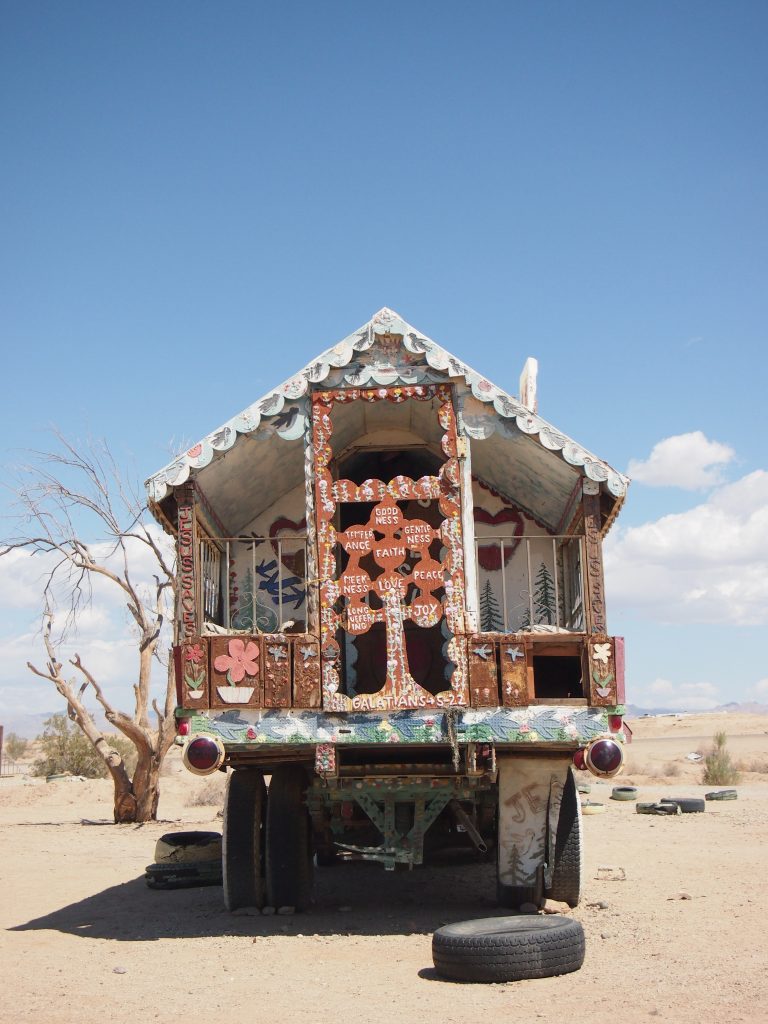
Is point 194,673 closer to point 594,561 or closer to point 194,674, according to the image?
point 194,674

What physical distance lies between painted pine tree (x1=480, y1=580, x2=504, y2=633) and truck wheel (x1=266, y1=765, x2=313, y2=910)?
248 cm

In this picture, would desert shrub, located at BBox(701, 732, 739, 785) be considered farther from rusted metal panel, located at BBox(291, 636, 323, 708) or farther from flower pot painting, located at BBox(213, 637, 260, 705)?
flower pot painting, located at BBox(213, 637, 260, 705)

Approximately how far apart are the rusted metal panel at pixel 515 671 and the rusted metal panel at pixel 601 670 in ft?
1.51

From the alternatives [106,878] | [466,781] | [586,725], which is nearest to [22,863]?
[106,878]

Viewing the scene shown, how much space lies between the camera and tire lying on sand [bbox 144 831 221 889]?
37.6ft

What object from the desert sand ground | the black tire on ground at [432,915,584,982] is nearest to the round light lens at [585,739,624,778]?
the desert sand ground

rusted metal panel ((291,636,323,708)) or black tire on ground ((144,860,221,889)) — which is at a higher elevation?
rusted metal panel ((291,636,323,708))

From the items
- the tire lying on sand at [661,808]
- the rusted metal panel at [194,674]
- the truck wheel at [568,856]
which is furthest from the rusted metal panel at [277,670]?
the tire lying on sand at [661,808]

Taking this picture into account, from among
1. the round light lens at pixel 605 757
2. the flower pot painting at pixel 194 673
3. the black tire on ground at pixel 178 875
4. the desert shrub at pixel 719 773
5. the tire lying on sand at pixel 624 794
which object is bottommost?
the black tire on ground at pixel 178 875

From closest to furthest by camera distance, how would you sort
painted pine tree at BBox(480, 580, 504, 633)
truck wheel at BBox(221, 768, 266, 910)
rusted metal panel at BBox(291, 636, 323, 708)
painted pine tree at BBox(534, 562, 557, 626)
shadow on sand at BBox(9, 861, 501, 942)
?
rusted metal panel at BBox(291, 636, 323, 708)
shadow on sand at BBox(9, 861, 501, 942)
truck wheel at BBox(221, 768, 266, 910)
painted pine tree at BBox(534, 562, 557, 626)
painted pine tree at BBox(480, 580, 504, 633)

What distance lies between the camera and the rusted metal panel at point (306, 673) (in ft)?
28.2

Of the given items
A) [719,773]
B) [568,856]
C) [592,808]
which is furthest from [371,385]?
[719,773]

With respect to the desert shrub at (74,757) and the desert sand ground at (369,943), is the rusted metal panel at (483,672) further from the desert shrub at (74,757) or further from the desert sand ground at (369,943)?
the desert shrub at (74,757)

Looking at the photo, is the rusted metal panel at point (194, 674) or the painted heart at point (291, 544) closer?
the rusted metal panel at point (194, 674)
